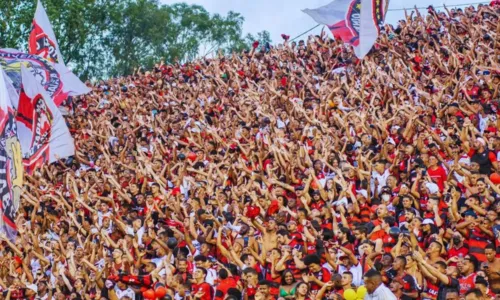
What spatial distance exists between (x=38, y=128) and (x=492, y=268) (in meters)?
7.98

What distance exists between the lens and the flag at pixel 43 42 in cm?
1898

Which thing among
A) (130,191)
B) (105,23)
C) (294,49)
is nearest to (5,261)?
(130,191)

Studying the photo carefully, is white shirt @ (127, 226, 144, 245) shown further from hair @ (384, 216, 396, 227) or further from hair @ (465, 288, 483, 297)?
hair @ (465, 288, 483, 297)

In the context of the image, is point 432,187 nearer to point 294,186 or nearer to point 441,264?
point 294,186

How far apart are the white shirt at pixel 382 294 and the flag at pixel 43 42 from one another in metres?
13.0

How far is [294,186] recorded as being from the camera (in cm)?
1202

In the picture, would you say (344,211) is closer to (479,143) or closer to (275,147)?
(479,143)

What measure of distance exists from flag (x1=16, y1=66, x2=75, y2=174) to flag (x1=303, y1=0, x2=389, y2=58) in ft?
21.9

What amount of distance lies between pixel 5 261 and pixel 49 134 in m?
2.23

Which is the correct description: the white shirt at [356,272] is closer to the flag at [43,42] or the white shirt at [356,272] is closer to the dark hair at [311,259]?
the dark hair at [311,259]

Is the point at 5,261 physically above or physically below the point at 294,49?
below

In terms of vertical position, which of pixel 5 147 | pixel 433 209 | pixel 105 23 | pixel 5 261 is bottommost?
pixel 5 261

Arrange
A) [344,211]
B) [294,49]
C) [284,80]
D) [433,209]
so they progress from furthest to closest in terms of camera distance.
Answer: [294,49] < [284,80] < [344,211] < [433,209]

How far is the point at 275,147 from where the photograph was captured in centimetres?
1315
